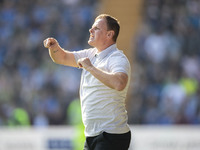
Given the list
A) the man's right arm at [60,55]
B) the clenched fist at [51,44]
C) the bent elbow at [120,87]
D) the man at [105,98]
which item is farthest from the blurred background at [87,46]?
the bent elbow at [120,87]

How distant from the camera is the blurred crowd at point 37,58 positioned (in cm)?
1305

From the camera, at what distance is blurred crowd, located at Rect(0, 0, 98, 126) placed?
42.8 feet

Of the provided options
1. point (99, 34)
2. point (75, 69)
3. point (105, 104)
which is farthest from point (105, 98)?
point (75, 69)

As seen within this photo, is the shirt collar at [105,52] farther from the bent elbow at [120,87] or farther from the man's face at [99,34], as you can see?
the bent elbow at [120,87]

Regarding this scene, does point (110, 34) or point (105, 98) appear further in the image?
point (110, 34)

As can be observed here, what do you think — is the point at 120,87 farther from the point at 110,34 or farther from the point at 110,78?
the point at 110,34

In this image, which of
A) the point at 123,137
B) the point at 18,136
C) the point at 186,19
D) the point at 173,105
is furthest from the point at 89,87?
the point at 186,19

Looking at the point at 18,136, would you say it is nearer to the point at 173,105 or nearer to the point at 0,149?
the point at 0,149

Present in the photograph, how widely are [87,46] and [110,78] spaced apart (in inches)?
387

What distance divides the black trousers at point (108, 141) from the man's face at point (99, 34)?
2.77 ft

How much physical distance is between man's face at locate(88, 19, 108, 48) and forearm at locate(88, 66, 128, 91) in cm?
49

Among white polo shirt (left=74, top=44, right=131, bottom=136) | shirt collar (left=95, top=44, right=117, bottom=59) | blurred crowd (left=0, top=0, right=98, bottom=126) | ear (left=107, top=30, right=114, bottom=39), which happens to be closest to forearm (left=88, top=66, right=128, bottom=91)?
white polo shirt (left=74, top=44, right=131, bottom=136)

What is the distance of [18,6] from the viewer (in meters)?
16.0

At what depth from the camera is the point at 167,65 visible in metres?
13.2
